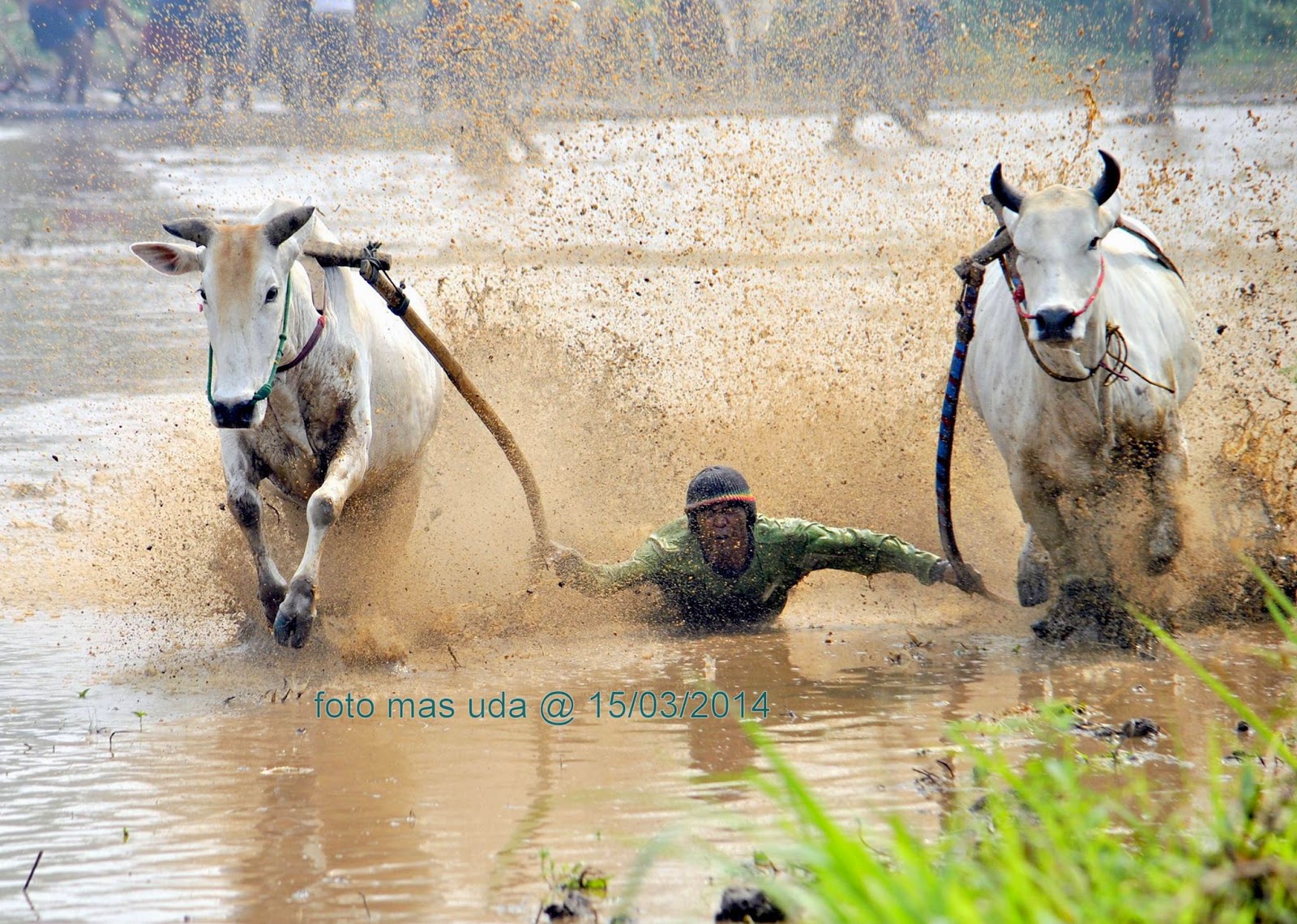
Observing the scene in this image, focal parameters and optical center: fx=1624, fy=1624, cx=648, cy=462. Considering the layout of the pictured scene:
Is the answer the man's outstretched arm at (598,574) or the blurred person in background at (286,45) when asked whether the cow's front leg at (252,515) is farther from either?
the blurred person in background at (286,45)

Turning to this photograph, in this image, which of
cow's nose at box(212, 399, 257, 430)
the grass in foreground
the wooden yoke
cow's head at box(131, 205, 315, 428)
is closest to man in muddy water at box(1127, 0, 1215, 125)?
the wooden yoke

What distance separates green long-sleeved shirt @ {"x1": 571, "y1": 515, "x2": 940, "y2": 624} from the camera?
6.65 meters

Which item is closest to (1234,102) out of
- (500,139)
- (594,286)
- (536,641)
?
(500,139)

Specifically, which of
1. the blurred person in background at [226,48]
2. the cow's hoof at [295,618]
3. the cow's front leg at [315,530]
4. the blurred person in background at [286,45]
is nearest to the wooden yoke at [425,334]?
the cow's front leg at [315,530]

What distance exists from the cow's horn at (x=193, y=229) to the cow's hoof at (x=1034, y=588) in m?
3.49

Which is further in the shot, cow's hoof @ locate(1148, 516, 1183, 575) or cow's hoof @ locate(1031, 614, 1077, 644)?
cow's hoof @ locate(1031, 614, 1077, 644)

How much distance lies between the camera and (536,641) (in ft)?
21.0

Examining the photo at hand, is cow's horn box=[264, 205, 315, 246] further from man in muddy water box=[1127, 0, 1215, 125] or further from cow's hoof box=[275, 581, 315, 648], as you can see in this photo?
man in muddy water box=[1127, 0, 1215, 125]

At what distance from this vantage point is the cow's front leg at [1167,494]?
579 cm

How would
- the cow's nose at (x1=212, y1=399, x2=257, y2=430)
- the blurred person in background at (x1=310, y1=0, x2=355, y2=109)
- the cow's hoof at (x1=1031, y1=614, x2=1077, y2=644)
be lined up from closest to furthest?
1. the cow's nose at (x1=212, y1=399, x2=257, y2=430)
2. the cow's hoof at (x1=1031, y1=614, x2=1077, y2=644)
3. the blurred person in background at (x1=310, y1=0, x2=355, y2=109)

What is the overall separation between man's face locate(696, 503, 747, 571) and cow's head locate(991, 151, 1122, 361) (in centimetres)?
163

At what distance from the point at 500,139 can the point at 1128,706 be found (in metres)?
14.0

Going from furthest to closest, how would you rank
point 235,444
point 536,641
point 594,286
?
point 594,286, point 536,641, point 235,444

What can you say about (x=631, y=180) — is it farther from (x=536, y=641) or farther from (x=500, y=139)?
(x=536, y=641)
